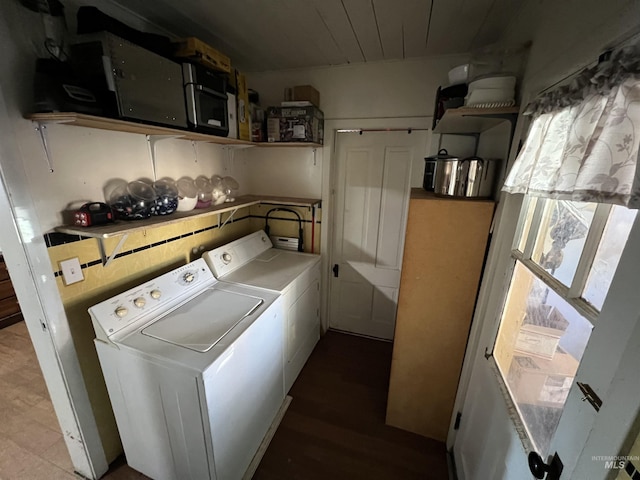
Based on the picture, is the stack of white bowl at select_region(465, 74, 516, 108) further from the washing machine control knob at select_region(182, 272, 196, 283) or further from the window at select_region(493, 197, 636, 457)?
the washing machine control knob at select_region(182, 272, 196, 283)

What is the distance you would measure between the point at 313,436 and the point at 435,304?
3.93 ft

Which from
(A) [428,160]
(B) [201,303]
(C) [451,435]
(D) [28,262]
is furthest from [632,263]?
(D) [28,262]

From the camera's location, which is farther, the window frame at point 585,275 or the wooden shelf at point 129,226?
the wooden shelf at point 129,226

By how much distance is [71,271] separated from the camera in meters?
1.22

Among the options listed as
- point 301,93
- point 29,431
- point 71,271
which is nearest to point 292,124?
point 301,93

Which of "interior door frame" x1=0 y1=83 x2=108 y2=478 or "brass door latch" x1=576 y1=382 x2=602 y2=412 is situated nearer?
"brass door latch" x1=576 y1=382 x2=602 y2=412

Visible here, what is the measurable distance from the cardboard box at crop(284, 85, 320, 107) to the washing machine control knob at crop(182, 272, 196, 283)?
1.56 metres

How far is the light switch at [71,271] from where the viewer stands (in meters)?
1.19

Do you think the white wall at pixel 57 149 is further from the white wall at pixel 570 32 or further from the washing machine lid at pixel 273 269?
the white wall at pixel 570 32

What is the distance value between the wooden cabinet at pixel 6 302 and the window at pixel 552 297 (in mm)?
4206

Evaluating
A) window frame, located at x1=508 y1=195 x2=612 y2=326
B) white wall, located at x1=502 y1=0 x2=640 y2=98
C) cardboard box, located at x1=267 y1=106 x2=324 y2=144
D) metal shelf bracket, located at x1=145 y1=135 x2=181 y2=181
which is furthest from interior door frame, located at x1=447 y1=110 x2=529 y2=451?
metal shelf bracket, located at x1=145 y1=135 x2=181 y2=181

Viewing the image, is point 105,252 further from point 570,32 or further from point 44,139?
point 570,32

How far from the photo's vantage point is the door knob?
0.65 metres

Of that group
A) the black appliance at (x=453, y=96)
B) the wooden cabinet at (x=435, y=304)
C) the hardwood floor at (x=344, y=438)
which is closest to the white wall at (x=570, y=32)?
the black appliance at (x=453, y=96)
